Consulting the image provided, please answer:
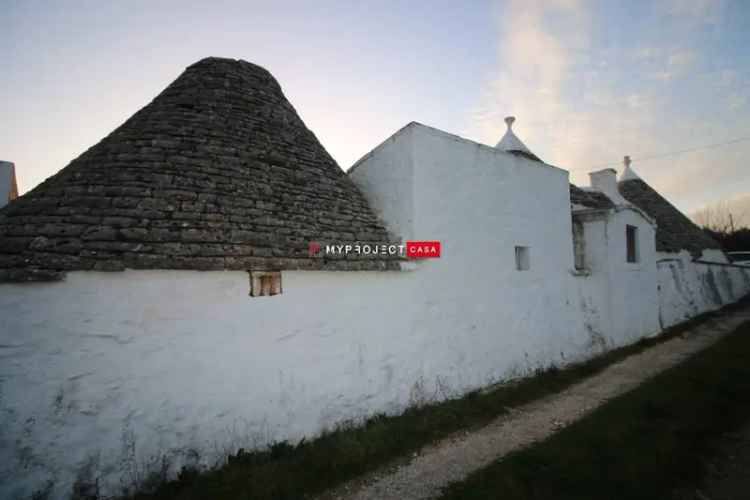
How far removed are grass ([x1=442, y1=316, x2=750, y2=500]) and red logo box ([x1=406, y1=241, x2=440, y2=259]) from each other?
350 centimetres

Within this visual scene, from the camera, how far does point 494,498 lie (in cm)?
397

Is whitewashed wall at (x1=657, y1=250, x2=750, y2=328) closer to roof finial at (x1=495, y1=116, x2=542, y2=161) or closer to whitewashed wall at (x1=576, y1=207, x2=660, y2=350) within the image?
whitewashed wall at (x1=576, y1=207, x2=660, y2=350)

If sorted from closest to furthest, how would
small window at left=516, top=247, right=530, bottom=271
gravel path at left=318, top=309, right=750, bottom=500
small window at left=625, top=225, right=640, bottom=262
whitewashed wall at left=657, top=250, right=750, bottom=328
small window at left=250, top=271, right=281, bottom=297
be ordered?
gravel path at left=318, top=309, right=750, bottom=500 < small window at left=250, top=271, right=281, bottom=297 < small window at left=516, top=247, right=530, bottom=271 < small window at left=625, top=225, right=640, bottom=262 < whitewashed wall at left=657, top=250, right=750, bottom=328

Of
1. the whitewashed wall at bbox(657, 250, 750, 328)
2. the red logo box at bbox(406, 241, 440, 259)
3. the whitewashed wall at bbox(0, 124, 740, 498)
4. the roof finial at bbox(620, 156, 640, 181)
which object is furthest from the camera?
the roof finial at bbox(620, 156, 640, 181)

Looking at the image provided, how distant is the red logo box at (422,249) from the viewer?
23.5 feet

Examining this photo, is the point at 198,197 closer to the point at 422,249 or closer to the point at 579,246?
the point at 422,249

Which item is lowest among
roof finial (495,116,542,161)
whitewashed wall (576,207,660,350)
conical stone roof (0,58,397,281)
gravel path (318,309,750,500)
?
gravel path (318,309,750,500)

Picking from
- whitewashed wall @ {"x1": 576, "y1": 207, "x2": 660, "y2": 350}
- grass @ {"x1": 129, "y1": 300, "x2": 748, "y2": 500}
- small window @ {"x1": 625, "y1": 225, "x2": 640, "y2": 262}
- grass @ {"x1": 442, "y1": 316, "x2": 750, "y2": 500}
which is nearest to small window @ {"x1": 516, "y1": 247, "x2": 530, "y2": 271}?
whitewashed wall @ {"x1": 576, "y1": 207, "x2": 660, "y2": 350}

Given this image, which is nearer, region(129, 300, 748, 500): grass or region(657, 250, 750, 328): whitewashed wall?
region(129, 300, 748, 500): grass

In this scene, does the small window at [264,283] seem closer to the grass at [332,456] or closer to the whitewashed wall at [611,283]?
the grass at [332,456]

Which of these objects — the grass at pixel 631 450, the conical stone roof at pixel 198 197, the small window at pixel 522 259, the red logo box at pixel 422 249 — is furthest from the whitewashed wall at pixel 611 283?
→ the conical stone roof at pixel 198 197

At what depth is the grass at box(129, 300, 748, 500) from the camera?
4223 mm

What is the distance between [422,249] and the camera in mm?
7262

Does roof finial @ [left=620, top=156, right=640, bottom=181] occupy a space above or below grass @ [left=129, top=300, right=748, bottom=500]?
above
